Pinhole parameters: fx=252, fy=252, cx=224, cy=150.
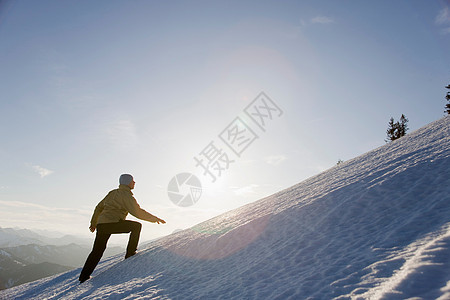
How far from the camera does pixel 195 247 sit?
447 cm

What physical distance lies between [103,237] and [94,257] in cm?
41

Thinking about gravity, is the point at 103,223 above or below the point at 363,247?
above

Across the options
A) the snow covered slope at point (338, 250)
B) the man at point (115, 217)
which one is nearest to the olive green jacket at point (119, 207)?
the man at point (115, 217)

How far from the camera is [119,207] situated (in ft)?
17.9

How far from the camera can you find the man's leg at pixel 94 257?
5152 mm

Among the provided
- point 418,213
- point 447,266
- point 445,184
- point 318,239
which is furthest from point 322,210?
point 447,266

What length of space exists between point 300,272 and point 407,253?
2.93 feet

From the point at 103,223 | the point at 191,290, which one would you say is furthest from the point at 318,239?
the point at 103,223

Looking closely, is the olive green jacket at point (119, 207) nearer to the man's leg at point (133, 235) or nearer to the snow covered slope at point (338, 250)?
the man's leg at point (133, 235)

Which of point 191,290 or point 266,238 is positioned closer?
point 191,290

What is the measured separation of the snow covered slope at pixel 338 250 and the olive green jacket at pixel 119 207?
3.29 feet

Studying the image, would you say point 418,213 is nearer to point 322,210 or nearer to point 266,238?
point 322,210

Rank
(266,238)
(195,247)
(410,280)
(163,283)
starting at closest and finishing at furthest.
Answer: (410,280) < (163,283) < (266,238) < (195,247)

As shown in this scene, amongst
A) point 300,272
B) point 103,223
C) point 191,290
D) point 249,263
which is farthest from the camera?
point 103,223
